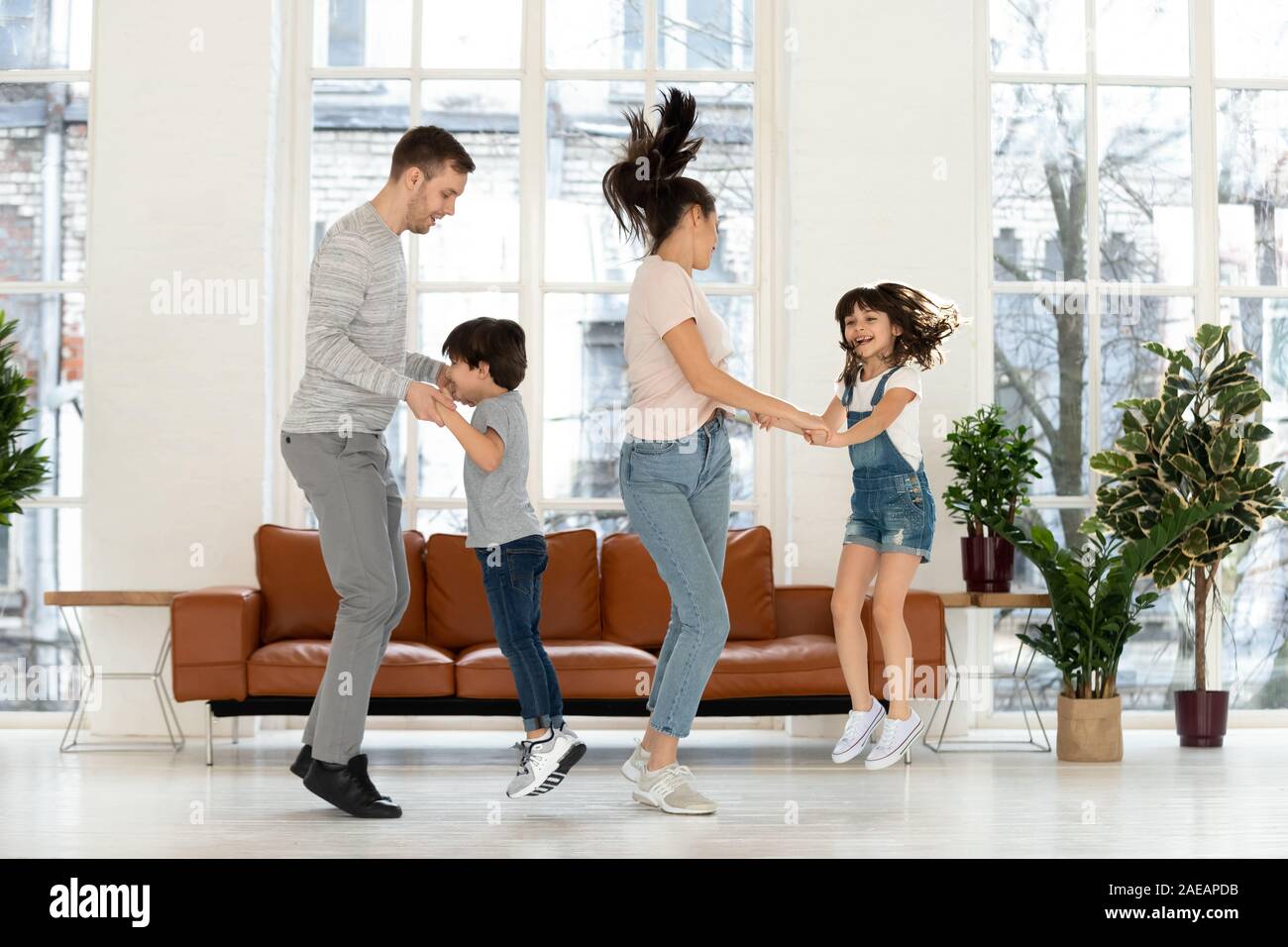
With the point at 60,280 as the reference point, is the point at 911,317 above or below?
below

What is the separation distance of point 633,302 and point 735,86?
269 centimetres

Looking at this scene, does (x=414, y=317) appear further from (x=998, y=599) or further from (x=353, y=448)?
(x=998, y=599)

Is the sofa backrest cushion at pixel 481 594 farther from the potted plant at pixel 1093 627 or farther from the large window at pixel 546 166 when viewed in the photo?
the potted plant at pixel 1093 627

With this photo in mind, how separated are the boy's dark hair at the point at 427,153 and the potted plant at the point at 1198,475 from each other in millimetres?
2913

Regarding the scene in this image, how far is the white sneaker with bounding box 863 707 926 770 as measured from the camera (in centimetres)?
344

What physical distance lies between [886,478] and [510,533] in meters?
1.09

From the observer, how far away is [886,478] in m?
3.65

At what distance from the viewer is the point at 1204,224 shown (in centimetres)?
568

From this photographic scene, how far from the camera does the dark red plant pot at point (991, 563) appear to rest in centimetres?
491

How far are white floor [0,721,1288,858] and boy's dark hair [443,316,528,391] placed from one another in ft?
3.88

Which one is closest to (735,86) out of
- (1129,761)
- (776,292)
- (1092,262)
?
(776,292)

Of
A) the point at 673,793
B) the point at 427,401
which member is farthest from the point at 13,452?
the point at 673,793

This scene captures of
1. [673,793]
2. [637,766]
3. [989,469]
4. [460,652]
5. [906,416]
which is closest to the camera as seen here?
[673,793]

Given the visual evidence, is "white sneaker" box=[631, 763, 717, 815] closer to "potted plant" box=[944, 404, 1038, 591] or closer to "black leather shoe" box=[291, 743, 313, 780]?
"black leather shoe" box=[291, 743, 313, 780]
